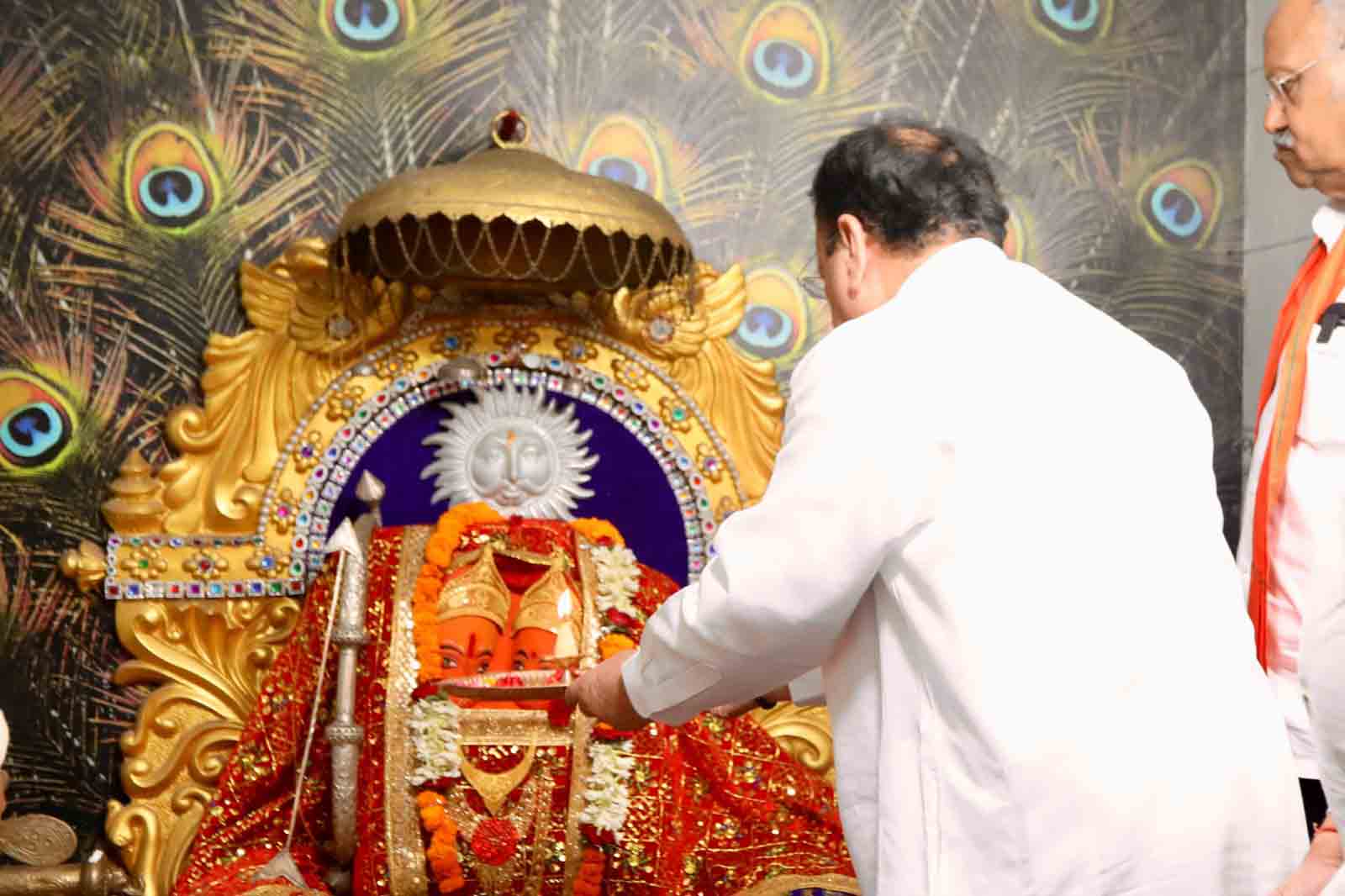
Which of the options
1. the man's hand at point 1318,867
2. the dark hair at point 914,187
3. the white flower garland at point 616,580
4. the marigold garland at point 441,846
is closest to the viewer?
the man's hand at point 1318,867

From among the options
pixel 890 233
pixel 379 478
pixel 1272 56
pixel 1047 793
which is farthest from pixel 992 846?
pixel 379 478

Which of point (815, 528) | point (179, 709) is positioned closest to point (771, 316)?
point (179, 709)

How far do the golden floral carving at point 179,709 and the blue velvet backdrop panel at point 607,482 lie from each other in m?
0.53

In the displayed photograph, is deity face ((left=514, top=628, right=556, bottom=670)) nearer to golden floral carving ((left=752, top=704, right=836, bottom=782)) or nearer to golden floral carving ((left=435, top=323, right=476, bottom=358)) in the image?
golden floral carving ((left=752, top=704, right=836, bottom=782))

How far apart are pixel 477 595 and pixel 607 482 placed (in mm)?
884

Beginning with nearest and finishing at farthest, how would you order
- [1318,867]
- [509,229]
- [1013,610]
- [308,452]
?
[1318,867] → [1013,610] → [509,229] → [308,452]

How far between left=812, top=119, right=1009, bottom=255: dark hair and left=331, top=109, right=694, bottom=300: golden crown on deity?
220cm

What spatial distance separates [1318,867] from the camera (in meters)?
1.91

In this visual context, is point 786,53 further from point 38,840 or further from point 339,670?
point 38,840

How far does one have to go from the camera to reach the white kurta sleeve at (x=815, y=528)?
239 centimetres

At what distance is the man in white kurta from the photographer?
2332 millimetres

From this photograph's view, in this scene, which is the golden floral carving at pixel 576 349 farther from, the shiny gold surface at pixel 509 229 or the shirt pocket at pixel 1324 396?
the shirt pocket at pixel 1324 396

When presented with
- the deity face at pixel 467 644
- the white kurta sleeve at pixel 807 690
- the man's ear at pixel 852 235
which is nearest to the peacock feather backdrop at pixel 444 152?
the deity face at pixel 467 644

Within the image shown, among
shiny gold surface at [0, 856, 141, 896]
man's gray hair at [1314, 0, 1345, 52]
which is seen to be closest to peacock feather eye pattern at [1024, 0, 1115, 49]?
man's gray hair at [1314, 0, 1345, 52]
